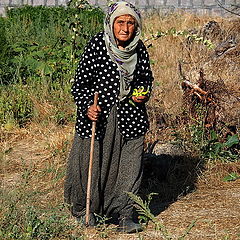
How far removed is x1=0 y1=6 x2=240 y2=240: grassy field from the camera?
4988 mm

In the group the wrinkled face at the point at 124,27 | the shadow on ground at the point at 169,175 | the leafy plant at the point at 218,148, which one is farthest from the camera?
the leafy plant at the point at 218,148

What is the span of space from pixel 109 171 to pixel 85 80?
694 mm

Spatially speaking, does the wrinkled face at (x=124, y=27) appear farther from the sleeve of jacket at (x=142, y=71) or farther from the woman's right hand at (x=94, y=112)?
the woman's right hand at (x=94, y=112)

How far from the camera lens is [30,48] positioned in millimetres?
9500

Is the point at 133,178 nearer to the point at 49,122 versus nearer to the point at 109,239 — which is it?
the point at 109,239

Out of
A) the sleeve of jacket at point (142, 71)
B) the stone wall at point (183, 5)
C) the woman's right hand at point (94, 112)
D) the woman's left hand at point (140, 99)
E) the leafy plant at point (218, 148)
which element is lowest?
the leafy plant at point (218, 148)

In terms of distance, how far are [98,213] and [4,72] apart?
3989 millimetres

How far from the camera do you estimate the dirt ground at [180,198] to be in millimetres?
5059

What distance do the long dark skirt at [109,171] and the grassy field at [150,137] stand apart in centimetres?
18

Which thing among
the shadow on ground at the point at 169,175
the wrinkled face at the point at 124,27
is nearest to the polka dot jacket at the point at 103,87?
the wrinkled face at the point at 124,27

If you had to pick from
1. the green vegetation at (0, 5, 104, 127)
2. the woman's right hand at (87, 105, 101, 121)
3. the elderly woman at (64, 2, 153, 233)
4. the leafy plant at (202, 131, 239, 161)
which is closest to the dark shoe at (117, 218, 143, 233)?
the elderly woman at (64, 2, 153, 233)

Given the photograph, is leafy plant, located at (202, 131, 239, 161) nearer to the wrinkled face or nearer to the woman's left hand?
the woman's left hand

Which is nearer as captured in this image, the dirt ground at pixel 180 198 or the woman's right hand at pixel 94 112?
the woman's right hand at pixel 94 112

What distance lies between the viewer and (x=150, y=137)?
23.3 ft
